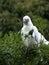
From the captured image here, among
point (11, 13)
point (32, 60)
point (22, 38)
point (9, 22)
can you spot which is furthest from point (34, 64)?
point (11, 13)

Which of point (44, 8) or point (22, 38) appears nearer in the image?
point (22, 38)

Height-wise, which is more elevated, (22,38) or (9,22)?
(22,38)

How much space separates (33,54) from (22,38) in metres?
0.39

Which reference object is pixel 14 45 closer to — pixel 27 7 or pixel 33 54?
pixel 33 54

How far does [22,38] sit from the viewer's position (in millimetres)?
6660

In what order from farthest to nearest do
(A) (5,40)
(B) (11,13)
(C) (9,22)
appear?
(B) (11,13), (C) (9,22), (A) (5,40)

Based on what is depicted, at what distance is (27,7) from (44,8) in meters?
0.61

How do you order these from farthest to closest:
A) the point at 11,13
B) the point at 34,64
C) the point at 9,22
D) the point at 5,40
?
1. the point at 11,13
2. the point at 9,22
3. the point at 5,40
4. the point at 34,64

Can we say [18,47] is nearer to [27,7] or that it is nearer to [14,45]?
[14,45]

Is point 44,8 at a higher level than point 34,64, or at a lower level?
lower

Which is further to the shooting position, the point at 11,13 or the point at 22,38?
the point at 11,13

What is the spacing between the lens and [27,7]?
16.8m

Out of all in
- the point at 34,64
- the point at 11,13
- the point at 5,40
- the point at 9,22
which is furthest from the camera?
the point at 11,13

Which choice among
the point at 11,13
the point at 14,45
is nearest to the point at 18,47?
the point at 14,45
